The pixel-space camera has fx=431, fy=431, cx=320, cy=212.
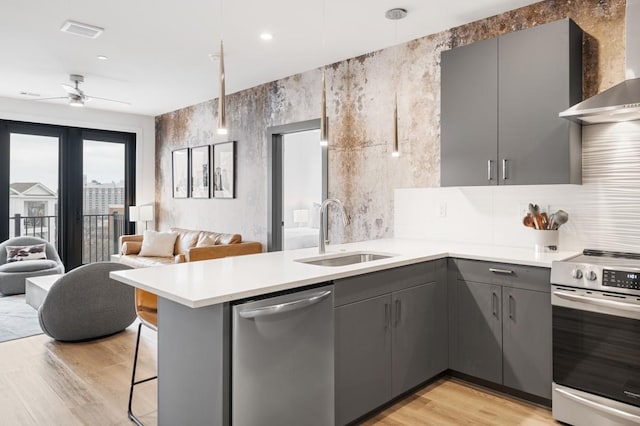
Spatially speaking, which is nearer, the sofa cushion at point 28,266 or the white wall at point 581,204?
the white wall at point 581,204

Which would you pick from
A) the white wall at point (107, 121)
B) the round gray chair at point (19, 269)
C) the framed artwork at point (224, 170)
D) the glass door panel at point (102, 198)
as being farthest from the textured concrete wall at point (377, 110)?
the glass door panel at point (102, 198)

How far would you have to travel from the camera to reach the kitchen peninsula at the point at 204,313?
5.73ft

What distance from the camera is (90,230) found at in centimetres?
711

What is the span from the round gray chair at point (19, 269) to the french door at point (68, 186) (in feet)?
1.86

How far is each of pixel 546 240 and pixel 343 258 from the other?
4.36ft

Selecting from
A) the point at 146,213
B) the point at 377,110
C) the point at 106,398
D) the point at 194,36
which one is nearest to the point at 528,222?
the point at 377,110

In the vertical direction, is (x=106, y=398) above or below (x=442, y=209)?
below

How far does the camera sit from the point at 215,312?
5.78 ft

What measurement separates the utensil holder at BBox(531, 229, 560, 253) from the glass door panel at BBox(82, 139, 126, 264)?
6689 millimetres

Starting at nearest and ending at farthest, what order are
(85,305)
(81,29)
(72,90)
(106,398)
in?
(106,398)
(81,29)
(85,305)
(72,90)

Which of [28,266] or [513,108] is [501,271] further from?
[28,266]

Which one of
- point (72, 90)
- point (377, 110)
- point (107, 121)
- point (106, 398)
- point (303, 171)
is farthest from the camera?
point (107, 121)

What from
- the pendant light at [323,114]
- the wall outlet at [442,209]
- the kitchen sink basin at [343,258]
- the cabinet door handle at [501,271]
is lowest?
the cabinet door handle at [501,271]

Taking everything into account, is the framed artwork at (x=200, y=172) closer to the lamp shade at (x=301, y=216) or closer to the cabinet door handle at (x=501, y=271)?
the lamp shade at (x=301, y=216)
